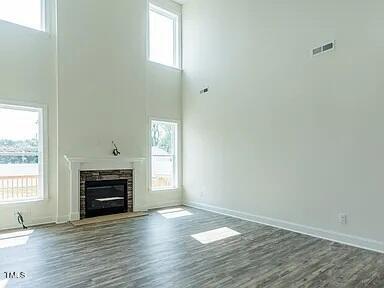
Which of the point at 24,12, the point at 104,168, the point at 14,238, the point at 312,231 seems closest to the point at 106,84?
the point at 104,168

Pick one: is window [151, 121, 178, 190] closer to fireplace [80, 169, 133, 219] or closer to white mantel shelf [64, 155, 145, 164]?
white mantel shelf [64, 155, 145, 164]

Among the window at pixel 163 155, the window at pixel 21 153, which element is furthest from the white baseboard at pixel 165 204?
the window at pixel 21 153

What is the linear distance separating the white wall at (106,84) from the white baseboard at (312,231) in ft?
5.76

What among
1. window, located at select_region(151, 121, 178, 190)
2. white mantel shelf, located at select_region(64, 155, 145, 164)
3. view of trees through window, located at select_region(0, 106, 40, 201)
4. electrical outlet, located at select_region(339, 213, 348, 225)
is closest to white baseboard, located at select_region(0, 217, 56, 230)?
view of trees through window, located at select_region(0, 106, 40, 201)

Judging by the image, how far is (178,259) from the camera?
349 cm

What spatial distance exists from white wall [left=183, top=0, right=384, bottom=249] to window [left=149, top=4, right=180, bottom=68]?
42cm

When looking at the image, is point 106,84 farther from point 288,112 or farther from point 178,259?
point 178,259

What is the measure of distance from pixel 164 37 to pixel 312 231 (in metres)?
5.41

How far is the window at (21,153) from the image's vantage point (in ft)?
16.0

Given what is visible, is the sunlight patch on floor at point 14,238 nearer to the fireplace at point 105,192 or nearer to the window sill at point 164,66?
the fireplace at point 105,192

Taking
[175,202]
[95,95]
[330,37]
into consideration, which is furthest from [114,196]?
[330,37]

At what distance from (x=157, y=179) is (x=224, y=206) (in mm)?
1748

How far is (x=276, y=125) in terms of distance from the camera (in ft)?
16.6

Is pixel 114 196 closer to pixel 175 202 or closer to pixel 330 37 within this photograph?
pixel 175 202
